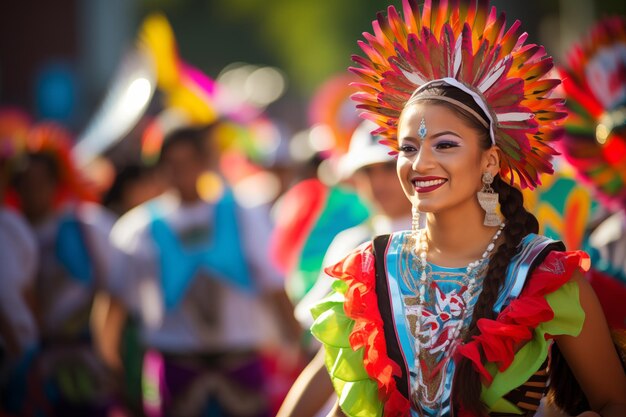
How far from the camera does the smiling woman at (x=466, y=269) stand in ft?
10.8

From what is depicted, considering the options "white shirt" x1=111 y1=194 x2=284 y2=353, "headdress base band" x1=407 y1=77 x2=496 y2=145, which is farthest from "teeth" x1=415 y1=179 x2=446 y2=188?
"white shirt" x1=111 y1=194 x2=284 y2=353

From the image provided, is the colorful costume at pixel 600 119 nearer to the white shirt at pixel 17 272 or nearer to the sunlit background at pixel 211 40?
the white shirt at pixel 17 272

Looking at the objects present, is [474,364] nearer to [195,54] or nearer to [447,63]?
[447,63]

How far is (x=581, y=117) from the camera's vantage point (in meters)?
5.77

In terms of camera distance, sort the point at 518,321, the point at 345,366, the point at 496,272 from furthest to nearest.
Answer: the point at 345,366 → the point at 496,272 → the point at 518,321

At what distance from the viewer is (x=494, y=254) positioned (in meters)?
3.47

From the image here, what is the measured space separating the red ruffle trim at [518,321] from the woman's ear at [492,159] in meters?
0.38

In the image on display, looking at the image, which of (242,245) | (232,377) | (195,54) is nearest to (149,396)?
(232,377)

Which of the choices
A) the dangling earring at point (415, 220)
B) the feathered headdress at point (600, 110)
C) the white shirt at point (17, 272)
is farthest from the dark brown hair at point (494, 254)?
the white shirt at point (17, 272)

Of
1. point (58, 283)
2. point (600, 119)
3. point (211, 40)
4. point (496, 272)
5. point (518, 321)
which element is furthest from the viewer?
point (211, 40)

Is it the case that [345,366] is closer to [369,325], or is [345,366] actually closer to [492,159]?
[369,325]

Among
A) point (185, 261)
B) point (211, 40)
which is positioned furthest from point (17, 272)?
point (211, 40)

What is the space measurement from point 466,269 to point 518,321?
0.29 meters

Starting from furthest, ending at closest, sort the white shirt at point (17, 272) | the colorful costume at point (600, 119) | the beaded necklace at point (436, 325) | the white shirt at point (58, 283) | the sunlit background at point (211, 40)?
the sunlit background at point (211, 40)
the white shirt at point (58, 283)
the white shirt at point (17, 272)
the colorful costume at point (600, 119)
the beaded necklace at point (436, 325)
